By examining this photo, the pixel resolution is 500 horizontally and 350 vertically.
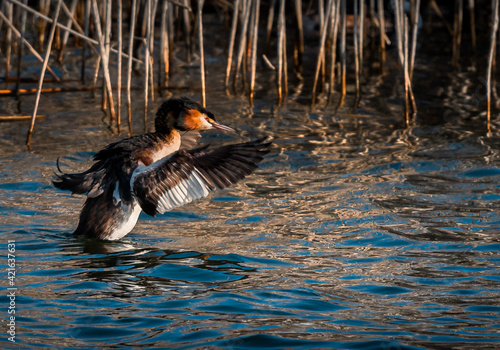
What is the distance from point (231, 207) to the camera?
23.2 ft

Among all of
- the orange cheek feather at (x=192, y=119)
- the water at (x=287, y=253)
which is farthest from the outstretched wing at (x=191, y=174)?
the orange cheek feather at (x=192, y=119)

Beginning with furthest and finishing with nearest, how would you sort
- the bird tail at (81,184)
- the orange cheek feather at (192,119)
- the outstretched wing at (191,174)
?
the orange cheek feather at (192,119) → the bird tail at (81,184) → the outstretched wing at (191,174)

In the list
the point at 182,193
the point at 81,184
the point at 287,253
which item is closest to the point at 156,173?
the point at 182,193

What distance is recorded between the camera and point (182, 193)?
18.0ft

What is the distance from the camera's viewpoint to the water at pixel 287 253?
13.9ft

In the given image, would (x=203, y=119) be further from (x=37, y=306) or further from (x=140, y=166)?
(x=37, y=306)

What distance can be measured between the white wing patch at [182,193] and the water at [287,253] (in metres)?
0.43

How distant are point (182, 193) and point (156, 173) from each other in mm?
272

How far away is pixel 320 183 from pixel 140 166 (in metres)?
2.49

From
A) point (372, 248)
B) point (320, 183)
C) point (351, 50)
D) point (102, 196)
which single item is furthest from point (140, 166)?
point (351, 50)

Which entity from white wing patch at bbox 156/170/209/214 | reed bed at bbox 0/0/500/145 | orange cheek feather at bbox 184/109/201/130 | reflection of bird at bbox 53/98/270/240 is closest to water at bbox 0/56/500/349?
reflection of bird at bbox 53/98/270/240

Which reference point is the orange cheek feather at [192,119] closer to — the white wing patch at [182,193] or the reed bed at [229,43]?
the white wing patch at [182,193]

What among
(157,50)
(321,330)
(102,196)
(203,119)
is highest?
(157,50)

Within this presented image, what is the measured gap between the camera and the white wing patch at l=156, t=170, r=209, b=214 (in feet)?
17.9
